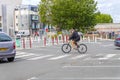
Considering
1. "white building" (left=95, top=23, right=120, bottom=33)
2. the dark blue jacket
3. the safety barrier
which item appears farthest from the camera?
"white building" (left=95, top=23, right=120, bottom=33)

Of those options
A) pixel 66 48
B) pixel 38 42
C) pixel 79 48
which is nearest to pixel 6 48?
pixel 79 48

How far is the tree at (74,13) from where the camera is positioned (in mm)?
72625

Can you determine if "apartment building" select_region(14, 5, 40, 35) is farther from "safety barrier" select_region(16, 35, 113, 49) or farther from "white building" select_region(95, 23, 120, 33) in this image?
"safety barrier" select_region(16, 35, 113, 49)

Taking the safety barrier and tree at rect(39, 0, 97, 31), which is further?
tree at rect(39, 0, 97, 31)

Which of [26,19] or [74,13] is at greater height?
[26,19]

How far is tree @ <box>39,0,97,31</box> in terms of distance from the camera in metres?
72.6

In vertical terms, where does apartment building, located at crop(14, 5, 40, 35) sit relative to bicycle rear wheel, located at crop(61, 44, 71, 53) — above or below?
above

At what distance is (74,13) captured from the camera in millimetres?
72938

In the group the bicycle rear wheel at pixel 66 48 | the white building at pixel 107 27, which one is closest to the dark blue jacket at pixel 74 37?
the bicycle rear wheel at pixel 66 48

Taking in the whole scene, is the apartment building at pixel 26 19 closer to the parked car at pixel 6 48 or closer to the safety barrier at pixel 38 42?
the safety barrier at pixel 38 42

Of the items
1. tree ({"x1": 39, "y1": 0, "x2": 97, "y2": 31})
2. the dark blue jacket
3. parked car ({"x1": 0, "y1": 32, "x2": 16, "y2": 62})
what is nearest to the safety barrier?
Answer: the dark blue jacket

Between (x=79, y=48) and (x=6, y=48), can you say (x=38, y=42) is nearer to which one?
(x=79, y=48)

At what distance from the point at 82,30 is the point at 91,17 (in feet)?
13.2

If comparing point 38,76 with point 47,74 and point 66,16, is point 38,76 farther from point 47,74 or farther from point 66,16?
point 66,16
